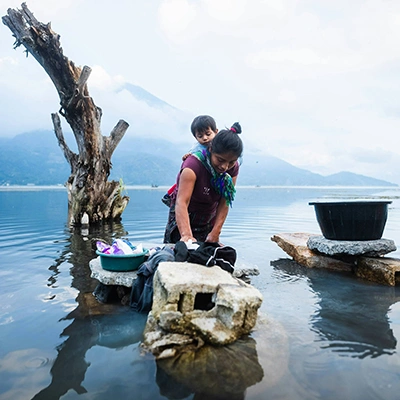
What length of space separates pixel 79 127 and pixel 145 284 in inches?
336

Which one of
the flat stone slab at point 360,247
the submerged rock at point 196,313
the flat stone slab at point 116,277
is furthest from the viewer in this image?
the flat stone slab at point 360,247

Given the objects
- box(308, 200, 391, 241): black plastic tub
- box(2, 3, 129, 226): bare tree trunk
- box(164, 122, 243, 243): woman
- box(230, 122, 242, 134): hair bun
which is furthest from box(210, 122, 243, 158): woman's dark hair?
box(2, 3, 129, 226): bare tree trunk

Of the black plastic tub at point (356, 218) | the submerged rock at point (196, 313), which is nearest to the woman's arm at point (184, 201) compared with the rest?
the submerged rock at point (196, 313)

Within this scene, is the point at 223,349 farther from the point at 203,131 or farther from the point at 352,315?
the point at 203,131

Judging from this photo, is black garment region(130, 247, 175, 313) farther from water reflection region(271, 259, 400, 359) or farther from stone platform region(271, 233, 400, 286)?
stone platform region(271, 233, 400, 286)

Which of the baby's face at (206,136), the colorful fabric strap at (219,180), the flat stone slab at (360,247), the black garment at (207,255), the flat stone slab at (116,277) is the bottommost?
the flat stone slab at (116,277)

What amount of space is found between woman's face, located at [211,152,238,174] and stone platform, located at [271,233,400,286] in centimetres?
269

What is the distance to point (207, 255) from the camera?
11.7 feet

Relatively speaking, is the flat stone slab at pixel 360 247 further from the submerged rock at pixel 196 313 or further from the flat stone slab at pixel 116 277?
the flat stone slab at pixel 116 277

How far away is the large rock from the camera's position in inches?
105

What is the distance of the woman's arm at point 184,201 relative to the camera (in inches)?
153

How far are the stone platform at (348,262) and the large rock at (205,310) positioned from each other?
2.99 meters

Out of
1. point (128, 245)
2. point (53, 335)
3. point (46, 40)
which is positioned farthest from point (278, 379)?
point (46, 40)

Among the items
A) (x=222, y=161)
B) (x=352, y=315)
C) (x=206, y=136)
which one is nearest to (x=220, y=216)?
(x=222, y=161)
